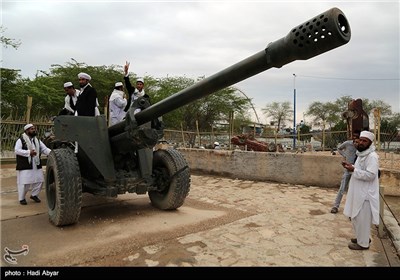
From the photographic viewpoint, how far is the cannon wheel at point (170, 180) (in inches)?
220

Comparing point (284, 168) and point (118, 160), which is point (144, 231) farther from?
point (284, 168)

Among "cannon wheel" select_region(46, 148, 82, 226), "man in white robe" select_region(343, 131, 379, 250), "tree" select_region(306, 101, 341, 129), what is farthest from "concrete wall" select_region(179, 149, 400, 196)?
"tree" select_region(306, 101, 341, 129)

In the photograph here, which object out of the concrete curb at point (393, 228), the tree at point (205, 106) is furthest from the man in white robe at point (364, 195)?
the tree at point (205, 106)

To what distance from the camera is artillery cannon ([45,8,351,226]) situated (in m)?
4.53

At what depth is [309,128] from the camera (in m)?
47.8

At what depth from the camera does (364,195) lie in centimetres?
417

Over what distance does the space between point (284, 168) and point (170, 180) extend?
14.9ft

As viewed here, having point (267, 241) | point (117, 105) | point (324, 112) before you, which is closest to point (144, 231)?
point (267, 241)

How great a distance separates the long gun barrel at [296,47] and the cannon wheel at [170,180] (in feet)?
7.68

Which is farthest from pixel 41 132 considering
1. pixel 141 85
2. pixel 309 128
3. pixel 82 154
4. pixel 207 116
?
pixel 309 128

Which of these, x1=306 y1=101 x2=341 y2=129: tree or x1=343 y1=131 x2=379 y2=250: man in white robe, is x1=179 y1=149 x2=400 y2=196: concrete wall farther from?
x1=306 y1=101 x2=341 y2=129: tree

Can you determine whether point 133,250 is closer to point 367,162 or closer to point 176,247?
point 176,247

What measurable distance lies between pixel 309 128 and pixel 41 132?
4156cm
